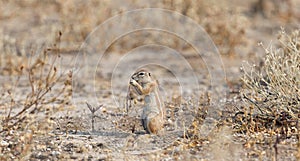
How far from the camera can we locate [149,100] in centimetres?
530

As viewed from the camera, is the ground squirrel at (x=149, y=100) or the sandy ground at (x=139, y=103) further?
the ground squirrel at (x=149, y=100)

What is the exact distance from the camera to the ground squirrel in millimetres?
5246

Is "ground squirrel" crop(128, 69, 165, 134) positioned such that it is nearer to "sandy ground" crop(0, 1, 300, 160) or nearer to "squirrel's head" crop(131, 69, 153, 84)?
"squirrel's head" crop(131, 69, 153, 84)

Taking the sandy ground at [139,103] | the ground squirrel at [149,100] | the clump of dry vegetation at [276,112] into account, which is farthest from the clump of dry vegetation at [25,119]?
the clump of dry vegetation at [276,112]

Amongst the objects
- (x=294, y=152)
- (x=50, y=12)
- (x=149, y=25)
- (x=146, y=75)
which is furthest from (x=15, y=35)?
(x=294, y=152)

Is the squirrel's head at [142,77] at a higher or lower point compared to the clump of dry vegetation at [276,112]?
higher

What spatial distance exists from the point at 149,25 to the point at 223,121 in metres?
4.99

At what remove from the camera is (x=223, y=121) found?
564 centimetres

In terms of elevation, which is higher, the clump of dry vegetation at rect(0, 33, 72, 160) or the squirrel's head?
the squirrel's head

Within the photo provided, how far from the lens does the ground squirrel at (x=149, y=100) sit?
5246 millimetres

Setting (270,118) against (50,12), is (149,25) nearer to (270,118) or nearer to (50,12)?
(50,12)

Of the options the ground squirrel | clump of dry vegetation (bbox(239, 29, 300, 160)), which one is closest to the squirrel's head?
the ground squirrel

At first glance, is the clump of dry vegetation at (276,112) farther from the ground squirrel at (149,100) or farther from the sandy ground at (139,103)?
the ground squirrel at (149,100)

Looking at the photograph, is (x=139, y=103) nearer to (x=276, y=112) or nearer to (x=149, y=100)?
(x=149, y=100)
